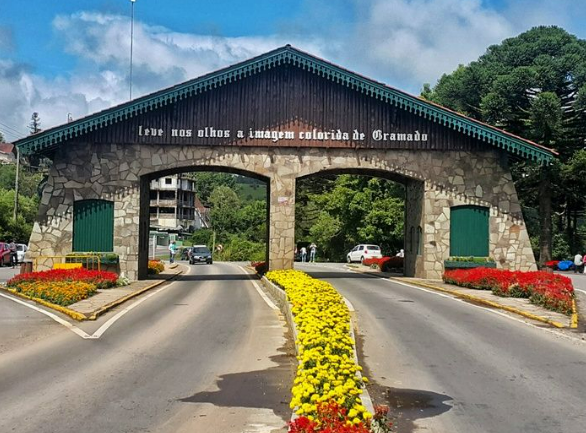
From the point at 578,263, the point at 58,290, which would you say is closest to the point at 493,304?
the point at 58,290

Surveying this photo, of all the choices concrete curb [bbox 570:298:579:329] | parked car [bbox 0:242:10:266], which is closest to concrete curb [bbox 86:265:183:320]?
concrete curb [bbox 570:298:579:329]

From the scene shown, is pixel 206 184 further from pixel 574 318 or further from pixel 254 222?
pixel 574 318

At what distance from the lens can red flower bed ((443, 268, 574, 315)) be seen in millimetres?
16781

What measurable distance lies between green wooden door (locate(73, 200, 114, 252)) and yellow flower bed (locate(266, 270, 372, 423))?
1463 centimetres

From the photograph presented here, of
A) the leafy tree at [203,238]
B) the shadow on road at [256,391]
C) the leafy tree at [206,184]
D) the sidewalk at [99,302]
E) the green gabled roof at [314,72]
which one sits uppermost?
the leafy tree at [206,184]

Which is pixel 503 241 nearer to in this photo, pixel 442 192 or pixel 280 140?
pixel 442 192

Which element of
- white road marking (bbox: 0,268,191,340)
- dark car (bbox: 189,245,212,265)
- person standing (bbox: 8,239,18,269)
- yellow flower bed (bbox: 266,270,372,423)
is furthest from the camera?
dark car (bbox: 189,245,212,265)

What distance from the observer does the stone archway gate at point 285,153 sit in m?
25.6

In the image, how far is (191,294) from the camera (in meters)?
21.7

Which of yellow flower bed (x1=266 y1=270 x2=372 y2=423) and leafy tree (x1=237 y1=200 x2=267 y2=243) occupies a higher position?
leafy tree (x1=237 y1=200 x2=267 y2=243)

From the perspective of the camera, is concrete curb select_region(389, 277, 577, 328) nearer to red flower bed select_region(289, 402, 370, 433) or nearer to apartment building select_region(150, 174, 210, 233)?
red flower bed select_region(289, 402, 370, 433)

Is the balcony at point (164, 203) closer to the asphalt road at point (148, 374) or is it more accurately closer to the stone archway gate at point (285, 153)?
the stone archway gate at point (285, 153)

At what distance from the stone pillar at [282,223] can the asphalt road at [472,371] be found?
33.8 feet

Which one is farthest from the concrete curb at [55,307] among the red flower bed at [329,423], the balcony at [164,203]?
the balcony at [164,203]
